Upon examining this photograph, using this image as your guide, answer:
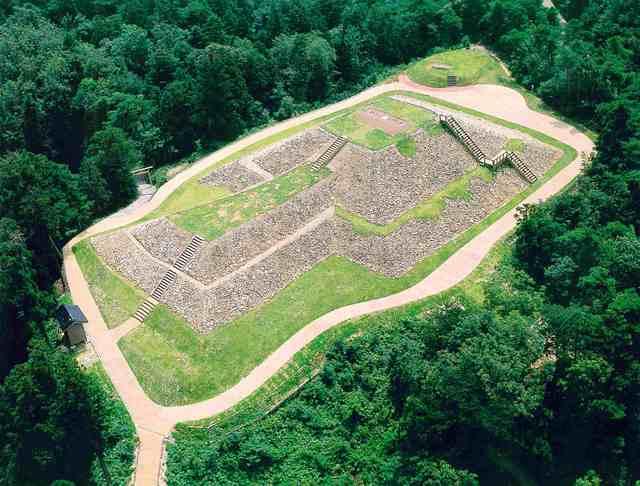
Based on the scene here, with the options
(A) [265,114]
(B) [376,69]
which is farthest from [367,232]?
(B) [376,69]

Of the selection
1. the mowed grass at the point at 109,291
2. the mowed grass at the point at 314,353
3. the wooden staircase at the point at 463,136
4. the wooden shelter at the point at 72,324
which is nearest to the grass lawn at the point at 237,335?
the mowed grass at the point at 314,353

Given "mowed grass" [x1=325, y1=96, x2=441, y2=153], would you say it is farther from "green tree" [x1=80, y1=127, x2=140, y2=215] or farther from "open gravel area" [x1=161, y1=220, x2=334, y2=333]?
"green tree" [x1=80, y1=127, x2=140, y2=215]

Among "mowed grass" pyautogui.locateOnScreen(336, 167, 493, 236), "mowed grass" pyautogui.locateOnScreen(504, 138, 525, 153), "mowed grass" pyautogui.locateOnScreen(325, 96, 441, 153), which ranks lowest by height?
"mowed grass" pyautogui.locateOnScreen(336, 167, 493, 236)

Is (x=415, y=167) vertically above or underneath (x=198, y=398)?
above

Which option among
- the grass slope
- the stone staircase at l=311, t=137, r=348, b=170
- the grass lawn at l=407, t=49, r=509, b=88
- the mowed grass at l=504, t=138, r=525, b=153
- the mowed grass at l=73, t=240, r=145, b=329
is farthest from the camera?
the grass lawn at l=407, t=49, r=509, b=88

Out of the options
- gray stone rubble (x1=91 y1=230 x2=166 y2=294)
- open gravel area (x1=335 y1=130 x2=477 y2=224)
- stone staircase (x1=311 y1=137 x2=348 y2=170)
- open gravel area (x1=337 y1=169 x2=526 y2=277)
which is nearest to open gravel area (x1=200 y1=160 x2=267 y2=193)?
stone staircase (x1=311 y1=137 x2=348 y2=170)

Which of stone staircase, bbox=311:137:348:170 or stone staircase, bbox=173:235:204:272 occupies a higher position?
stone staircase, bbox=311:137:348:170

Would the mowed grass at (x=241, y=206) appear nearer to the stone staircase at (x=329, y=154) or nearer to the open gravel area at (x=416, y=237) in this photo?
the stone staircase at (x=329, y=154)

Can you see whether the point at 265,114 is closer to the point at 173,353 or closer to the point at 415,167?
the point at 415,167
